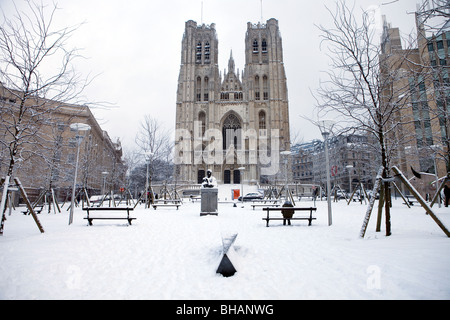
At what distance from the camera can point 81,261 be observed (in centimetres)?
326

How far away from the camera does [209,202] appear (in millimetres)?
10391

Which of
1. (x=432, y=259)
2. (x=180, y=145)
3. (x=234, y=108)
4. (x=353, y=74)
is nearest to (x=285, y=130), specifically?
(x=234, y=108)

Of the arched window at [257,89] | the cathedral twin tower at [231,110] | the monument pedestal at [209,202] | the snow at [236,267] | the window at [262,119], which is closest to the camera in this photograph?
the snow at [236,267]

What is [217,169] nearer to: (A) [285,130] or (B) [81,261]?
(A) [285,130]

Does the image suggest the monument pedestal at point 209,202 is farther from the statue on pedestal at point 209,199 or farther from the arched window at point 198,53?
the arched window at point 198,53

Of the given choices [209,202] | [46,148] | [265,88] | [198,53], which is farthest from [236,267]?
[198,53]

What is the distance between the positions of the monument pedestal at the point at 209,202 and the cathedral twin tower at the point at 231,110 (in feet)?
99.2

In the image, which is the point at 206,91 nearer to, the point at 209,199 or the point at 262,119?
the point at 262,119

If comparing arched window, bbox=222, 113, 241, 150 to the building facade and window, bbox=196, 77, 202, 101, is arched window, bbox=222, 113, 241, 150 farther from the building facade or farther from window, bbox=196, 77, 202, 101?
the building facade

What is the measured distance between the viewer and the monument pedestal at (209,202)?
33.9 ft

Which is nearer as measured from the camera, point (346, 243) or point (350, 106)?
point (346, 243)

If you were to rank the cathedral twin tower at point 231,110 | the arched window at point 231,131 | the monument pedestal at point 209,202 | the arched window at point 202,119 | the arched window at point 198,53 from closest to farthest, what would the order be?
the monument pedestal at point 209,202 → the cathedral twin tower at point 231,110 → the arched window at point 231,131 → the arched window at point 202,119 → the arched window at point 198,53

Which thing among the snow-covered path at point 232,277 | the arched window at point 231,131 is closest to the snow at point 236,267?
the snow-covered path at point 232,277

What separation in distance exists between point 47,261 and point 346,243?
4.62m
